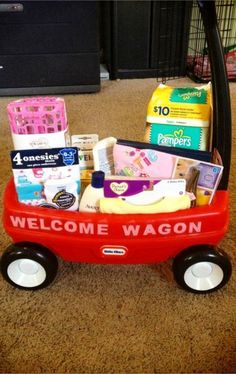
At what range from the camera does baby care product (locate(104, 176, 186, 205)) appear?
0.69 m

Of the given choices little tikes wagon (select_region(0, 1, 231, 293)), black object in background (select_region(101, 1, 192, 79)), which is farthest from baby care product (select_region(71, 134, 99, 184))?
black object in background (select_region(101, 1, 192, 79))

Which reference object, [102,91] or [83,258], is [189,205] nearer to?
[83,258]

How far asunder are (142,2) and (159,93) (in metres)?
1.41

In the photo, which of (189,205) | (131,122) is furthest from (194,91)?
(131,122)

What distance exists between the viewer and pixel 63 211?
703 millimetres

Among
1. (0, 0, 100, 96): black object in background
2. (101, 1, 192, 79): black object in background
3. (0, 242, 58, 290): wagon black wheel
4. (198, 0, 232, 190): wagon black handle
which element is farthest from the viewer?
(101, 1, 192, 79): black object in background

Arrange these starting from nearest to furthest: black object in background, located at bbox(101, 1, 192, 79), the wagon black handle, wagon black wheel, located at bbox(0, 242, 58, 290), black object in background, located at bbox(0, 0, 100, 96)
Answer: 1. the wagon black handle
2. wagon black wheel, located at bbox(0, 242, 58, 290)
3. black object in background, located at bbox(0, 0, 100, 96)
4. black object in background, located at bbox(101, 1, 192, 79)

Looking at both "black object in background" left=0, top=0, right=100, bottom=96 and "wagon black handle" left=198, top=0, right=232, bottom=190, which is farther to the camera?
"black object in background" left=0, top=0, right=100, bottom=96

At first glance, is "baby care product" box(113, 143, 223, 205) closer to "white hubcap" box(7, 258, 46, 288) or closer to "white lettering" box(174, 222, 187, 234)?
"white lettering" box(174, 222, 187, 234)

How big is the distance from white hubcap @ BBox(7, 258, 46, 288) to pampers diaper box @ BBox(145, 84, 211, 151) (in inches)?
14.1

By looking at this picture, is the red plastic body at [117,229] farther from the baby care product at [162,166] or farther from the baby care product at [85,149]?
the baby care product at [85,149]

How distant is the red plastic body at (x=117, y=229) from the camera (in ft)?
2.25

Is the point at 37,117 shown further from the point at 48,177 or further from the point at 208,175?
the point at 208,175

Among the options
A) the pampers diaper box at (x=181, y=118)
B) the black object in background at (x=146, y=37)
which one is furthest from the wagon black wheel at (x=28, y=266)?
the black object in background at (x=146, y=37)
